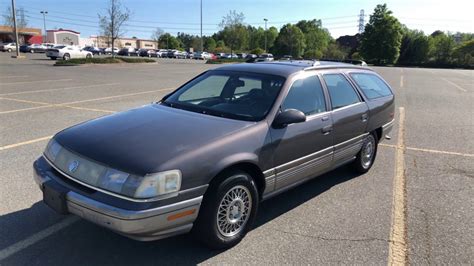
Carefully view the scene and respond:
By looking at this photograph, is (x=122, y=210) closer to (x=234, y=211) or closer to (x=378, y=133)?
(x=234, y=211)

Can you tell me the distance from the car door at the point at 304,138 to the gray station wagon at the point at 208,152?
0.5 inches

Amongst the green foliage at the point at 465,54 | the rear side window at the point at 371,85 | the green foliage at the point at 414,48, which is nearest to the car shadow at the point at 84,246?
the rear side window at the point at 371,85

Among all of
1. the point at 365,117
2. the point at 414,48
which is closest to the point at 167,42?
the point at 414,48

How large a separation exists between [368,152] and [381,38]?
9127 centimetres

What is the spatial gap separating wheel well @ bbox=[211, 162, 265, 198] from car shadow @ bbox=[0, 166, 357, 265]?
0.45 m

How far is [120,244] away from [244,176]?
1.21 m

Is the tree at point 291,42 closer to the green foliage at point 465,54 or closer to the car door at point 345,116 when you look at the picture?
the green foliage at point 465,54

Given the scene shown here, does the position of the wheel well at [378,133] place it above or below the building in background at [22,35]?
below

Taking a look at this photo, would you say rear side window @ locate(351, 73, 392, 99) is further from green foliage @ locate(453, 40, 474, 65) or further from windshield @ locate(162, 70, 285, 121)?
green foliage @ locate(453, 40, 474, 65)

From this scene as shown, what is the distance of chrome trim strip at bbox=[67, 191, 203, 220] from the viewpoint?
2.82 metres

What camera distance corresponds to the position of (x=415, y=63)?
85.3m

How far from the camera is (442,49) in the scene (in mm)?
83438

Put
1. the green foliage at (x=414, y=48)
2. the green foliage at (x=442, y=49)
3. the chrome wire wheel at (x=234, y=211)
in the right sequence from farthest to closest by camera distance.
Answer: the green foliage at (x=414, y=48) < the green foliage at (x=442, y=49) < the chrome wire wheel at (x=234, y=211)

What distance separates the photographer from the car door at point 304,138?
3.89 metres
